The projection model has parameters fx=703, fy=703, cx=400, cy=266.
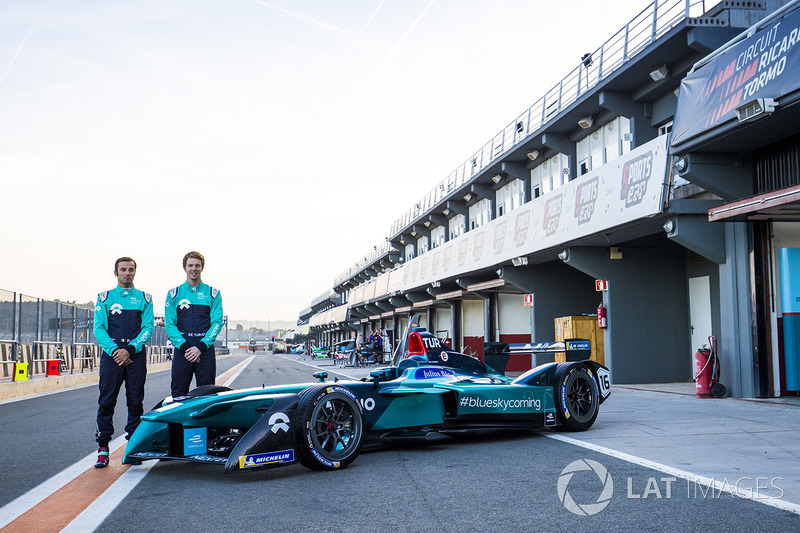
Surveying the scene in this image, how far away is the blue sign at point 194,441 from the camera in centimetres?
545

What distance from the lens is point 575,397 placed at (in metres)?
8.20

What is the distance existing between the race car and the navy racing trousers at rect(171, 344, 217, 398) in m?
0.46

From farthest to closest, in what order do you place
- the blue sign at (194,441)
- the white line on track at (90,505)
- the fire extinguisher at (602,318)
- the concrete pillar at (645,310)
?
1. the fire extinguisher at (602,318)
2. the concrete pillar at (645,310)
3. the blue sign at (194,441)
4. the white line on track at (90,505)

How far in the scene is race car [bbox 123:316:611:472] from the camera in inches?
216

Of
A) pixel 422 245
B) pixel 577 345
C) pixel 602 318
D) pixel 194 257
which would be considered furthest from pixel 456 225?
pixel 194 257

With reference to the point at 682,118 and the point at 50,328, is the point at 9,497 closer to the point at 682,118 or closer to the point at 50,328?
the point at 682,118

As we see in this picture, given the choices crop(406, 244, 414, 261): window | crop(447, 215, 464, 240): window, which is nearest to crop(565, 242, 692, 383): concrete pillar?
crop(447, 215, 464, 240): window

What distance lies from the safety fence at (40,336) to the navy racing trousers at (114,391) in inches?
386

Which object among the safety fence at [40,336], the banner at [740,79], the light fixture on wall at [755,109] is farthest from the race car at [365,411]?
the safety fence at [40,336]

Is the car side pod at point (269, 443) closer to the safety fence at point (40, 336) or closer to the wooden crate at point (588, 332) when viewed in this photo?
the safety fence at point (40, 336)

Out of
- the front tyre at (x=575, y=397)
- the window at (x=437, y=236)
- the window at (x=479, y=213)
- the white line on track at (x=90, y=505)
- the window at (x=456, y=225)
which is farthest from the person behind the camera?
the window at (x=437, y=236)

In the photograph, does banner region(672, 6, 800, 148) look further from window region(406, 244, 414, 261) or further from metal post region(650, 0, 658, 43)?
window region(406, 244, 414, 261)

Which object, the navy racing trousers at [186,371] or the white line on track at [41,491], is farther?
the navy racing trousers at [186,371]

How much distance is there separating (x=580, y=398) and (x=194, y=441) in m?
4.64
